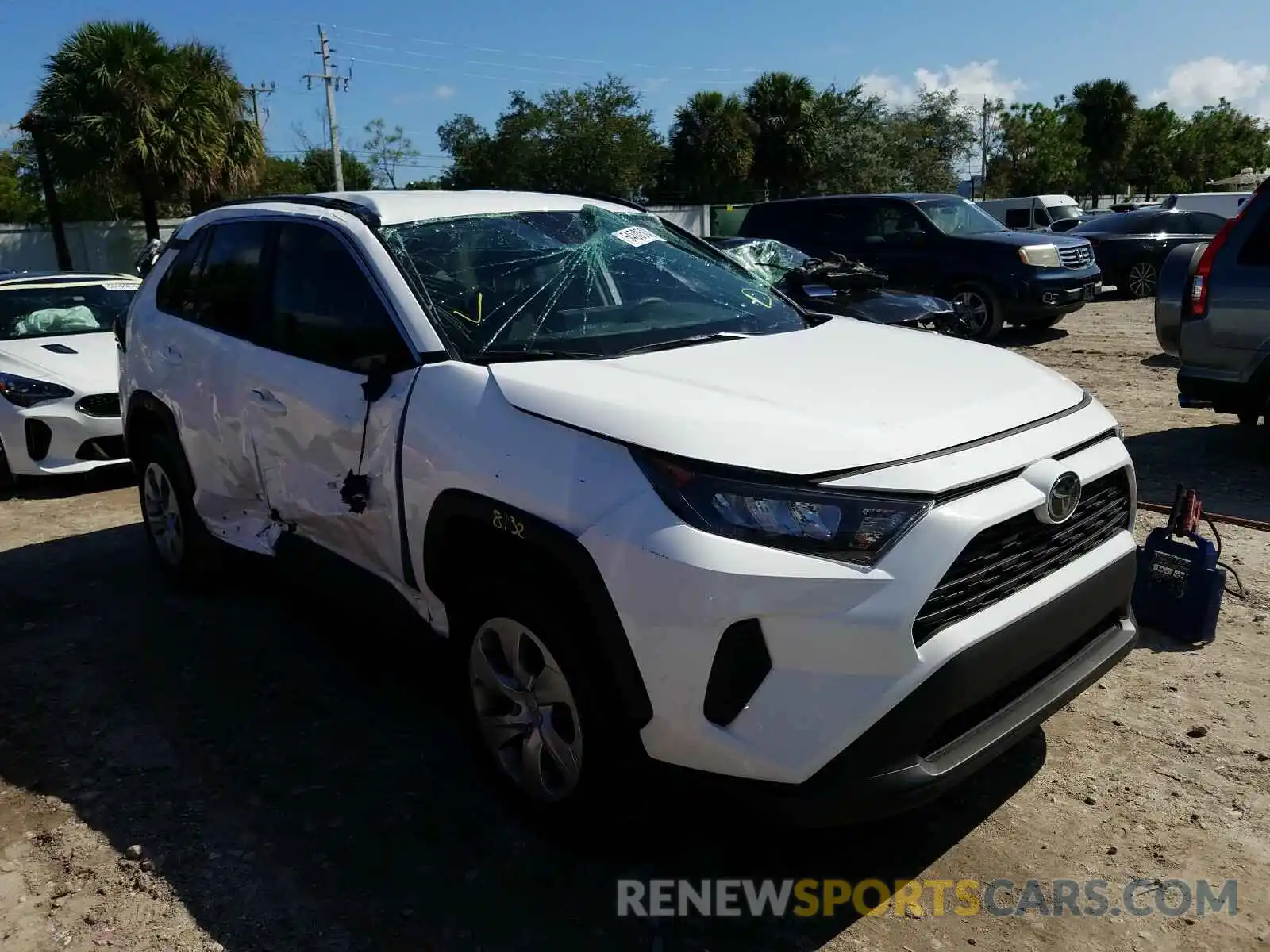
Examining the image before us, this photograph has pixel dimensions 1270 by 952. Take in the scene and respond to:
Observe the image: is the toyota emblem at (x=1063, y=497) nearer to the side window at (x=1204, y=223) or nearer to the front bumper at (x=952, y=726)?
the front bumper at (x=952, y=726)

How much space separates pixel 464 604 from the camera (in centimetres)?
288

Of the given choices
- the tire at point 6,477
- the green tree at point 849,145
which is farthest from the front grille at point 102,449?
the green tree at point 849,145

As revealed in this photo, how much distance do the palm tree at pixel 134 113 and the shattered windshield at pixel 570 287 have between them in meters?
20.1

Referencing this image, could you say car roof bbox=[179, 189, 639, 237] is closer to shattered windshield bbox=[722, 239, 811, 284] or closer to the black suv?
shattered windshield bbox=[722, 239, 811, 284]

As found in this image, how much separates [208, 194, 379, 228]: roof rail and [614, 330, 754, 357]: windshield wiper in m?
1.06

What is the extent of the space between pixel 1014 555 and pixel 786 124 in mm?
44045

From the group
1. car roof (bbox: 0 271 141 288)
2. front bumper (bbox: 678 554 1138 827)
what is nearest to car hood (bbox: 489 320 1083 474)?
front bumper (bbox: 678 554 1138 827)

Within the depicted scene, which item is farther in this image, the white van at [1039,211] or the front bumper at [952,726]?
the white van at [1039,211]

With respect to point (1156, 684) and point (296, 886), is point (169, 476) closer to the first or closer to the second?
point (296, 886)

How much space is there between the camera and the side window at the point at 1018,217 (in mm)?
25172

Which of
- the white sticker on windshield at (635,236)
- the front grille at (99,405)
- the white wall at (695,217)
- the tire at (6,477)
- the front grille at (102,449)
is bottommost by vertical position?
the tire at (6,477)

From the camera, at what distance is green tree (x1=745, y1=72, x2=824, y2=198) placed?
43.2 m

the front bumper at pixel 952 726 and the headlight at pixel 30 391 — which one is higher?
the headlight at pixel 30 391

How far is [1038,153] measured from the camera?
2026 inches
